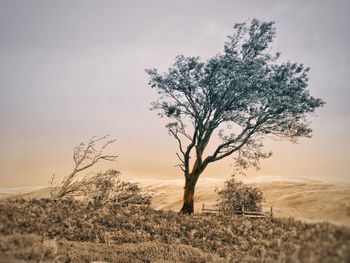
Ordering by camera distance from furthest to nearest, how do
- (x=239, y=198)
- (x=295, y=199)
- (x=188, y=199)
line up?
(x=295, y=199), (x=239, y=198), (x=188, y=199)

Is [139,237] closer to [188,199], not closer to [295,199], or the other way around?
[188,199]

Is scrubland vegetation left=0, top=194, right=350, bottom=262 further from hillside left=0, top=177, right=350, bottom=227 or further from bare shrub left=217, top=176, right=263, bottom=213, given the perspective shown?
hillside left=0, top=177, right=350, bottom=227

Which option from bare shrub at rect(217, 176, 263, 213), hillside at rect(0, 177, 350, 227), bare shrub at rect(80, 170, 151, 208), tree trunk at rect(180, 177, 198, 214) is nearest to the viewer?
bare shrub at rect(80, 170, 151, 208)

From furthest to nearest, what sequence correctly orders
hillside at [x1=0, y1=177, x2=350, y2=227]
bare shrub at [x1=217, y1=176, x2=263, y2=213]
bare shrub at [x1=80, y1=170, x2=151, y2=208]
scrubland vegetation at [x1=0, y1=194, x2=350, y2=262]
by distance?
1. hillside at [x1=0, y1=177, x2=350, y2=227]
2. bare shrub at [x1=217, y1=176, x2=263, y2=213]
3. bare shrub at [x1=80, y1=170, x2=151, y2=208]
4. scrubland vegetation at [x1=0, y1=194, x2=350, y2=262]

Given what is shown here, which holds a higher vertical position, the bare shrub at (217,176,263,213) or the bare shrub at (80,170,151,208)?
the bare shrub at (80,170,151,208)

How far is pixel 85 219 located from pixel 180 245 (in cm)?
382

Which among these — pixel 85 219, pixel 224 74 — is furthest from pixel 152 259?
pixel 224 74

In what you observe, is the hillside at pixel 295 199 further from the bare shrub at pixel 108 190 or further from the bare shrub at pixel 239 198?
the bare shrub at pixel 108 190

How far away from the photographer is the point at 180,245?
11.3m

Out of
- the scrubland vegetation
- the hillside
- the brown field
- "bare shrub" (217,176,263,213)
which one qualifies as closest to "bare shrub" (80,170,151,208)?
the scrubland vegetation

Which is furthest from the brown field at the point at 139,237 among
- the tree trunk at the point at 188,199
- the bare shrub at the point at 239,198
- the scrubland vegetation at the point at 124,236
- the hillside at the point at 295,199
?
the hillside at the point at 295,199

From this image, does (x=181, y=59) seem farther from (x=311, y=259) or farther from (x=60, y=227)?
(x=311, y=259)

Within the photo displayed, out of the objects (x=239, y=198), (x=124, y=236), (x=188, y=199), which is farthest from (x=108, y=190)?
(x=239, y=198)

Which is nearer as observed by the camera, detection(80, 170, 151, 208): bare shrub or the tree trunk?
detection(80, 170, 151, 208): bare shrub
